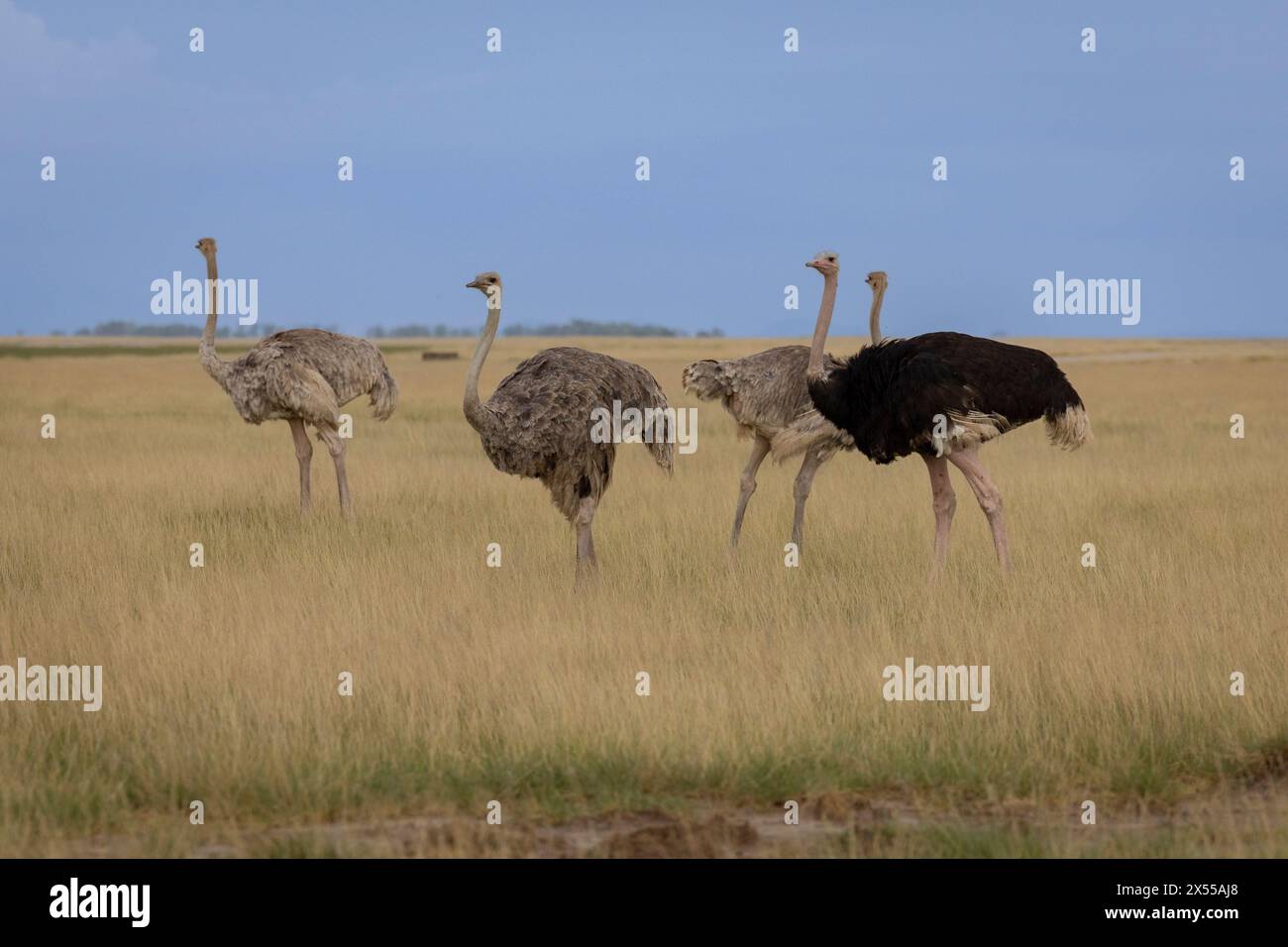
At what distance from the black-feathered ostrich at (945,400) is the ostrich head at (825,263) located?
82 cm

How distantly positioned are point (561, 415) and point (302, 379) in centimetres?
532

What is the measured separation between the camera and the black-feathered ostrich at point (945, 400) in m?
9.87

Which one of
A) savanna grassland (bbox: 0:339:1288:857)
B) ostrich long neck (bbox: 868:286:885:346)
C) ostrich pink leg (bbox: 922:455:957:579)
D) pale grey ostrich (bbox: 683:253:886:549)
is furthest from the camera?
ostrich long neck (bbox: 868:286:885:346)

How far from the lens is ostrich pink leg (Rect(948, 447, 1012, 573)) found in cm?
1031

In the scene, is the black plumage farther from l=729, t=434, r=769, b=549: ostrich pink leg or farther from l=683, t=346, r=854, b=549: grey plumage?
l=729, t=434, r=769, b=549: ostrich pink leg

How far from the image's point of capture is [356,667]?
781 centimetres

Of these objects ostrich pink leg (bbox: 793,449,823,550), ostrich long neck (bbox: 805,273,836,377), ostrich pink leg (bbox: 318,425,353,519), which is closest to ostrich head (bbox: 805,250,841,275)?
ostrich long neck (bbox: 805,273,836,377)

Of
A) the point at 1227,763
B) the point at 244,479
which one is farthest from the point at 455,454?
the point at 1227,763

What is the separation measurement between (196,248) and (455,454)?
501 centimetres

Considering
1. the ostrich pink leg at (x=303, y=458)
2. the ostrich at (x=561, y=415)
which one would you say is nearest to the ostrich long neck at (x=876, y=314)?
the ostrich at (x=561, y=415)

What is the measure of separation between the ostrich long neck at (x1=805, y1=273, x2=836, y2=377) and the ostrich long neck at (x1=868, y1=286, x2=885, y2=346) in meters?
1.83

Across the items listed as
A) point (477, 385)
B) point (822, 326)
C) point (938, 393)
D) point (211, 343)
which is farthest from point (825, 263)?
point (211, 343)

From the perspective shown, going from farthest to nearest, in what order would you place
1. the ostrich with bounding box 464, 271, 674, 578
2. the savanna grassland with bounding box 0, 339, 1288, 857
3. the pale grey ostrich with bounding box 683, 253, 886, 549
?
the pale grey ostrich with bounding box 683, 253, 886, 549, the ostrich with bounding box 464, 271, 674, 578, the savanna grassland with bounding box 0, 339, 1288, 857

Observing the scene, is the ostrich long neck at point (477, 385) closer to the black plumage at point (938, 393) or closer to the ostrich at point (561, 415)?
the ostrich at point (561, 415)
